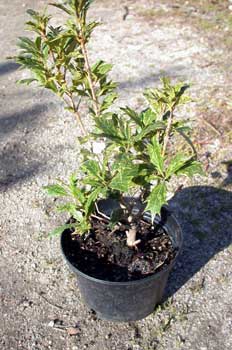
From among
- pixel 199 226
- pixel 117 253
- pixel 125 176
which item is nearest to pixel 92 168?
pixel 125 176

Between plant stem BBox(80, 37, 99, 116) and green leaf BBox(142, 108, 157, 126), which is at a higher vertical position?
plant stem BBox(80, 37, 99, 116)

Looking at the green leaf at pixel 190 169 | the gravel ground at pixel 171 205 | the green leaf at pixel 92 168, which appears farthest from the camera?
the gravel ground at pixel 171 205

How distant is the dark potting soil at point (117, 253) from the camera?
6.77 ft

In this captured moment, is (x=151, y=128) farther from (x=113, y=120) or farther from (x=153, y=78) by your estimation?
(x=153, y=78)

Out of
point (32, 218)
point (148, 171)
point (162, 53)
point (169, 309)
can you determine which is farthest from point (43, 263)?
point (162, 53)

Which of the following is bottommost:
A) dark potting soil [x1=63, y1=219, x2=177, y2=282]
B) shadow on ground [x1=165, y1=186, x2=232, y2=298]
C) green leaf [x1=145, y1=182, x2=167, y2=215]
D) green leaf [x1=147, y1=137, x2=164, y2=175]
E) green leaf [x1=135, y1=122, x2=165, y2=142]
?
shadow on ground [x1=165, y1=186, x2=232, y2=298]

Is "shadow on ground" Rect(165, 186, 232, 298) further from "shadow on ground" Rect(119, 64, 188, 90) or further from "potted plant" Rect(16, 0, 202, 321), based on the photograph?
"shadow on ground" Rect(119, 64, 188, 90)

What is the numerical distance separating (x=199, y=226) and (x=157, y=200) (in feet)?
3.98

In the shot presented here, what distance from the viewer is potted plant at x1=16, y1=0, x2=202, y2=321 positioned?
1.63m

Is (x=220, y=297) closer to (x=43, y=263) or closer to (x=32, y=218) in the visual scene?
(x=43, y=263)

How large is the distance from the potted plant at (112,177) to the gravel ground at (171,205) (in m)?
0.18

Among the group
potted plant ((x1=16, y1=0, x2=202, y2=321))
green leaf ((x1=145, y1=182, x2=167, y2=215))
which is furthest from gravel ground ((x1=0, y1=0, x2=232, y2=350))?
green leaf ((x1=145, y1=182, x2=167, y2=215))

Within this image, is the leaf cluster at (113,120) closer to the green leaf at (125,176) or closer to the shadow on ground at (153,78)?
the green leaf at (125,176)

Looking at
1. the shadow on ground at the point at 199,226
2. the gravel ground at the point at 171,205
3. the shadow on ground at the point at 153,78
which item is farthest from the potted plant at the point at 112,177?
the shadow on ground at the point at 153,78
